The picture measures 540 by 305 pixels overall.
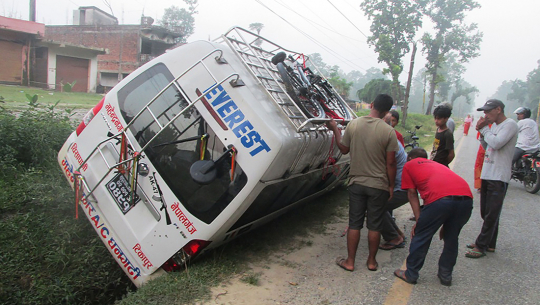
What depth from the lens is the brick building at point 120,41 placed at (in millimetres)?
32156

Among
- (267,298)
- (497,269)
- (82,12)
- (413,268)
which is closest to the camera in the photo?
(267,298)

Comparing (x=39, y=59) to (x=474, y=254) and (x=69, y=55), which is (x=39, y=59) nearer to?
(x=69, y=55)

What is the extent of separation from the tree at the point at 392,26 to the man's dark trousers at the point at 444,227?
111 feet

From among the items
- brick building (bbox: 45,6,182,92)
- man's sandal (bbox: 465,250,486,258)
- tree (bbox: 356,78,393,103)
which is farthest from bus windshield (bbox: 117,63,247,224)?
brick building (bbox: 45,6,182,92)

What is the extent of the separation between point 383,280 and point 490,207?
1530 mm

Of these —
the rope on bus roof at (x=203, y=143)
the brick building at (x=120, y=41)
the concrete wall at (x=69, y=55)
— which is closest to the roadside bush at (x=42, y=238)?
the rope on bus roof at (x=203, y=143)

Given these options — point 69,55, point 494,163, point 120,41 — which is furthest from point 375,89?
point 494,163

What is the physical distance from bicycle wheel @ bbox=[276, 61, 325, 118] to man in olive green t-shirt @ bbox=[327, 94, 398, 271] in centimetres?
48

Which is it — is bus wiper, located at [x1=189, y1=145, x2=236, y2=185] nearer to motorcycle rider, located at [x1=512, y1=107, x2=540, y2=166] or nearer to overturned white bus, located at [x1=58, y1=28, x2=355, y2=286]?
overturned white bus, located at [x1=58, y1=28, x2=355, y2=286]

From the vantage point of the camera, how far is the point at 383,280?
3.57m

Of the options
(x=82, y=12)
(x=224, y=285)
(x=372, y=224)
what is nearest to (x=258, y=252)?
(x=224, y=285)

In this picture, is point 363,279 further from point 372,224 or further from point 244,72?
point 244,72

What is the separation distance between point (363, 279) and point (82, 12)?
39.4 metres

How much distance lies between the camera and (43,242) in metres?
4.30
